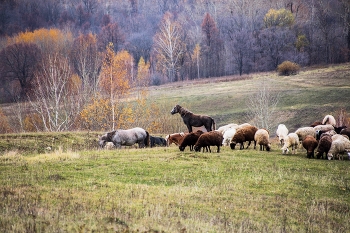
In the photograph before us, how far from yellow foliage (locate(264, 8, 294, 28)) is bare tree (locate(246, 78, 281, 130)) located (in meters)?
33.2

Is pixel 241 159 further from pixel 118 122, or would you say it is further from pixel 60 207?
pixel 118 122

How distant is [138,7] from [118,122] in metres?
126

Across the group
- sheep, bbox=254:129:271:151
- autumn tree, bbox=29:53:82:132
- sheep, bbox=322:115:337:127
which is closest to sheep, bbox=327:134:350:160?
sheep, bbox=254:129:271:151

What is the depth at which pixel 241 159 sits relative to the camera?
1811 cm

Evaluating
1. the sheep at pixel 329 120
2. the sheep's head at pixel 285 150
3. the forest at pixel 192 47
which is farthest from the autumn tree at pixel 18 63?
the sheep's head at pixel 285 150

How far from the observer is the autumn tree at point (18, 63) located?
74.4 metres

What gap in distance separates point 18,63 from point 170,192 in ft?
237

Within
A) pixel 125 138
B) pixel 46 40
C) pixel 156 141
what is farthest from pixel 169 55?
pixel 125 138

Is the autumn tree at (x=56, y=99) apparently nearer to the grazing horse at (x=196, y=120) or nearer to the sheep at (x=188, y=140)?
the grazing horse at (x=196, y=120)

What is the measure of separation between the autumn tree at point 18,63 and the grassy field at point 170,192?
55367 mm

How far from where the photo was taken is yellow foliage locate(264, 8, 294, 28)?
3752 inches

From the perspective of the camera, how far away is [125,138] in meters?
24.2

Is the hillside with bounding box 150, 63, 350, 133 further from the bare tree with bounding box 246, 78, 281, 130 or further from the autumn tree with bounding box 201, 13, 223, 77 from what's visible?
the autumn tree with bounding box 201, 13, 223, 77

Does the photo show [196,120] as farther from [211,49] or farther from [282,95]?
[211,49]
